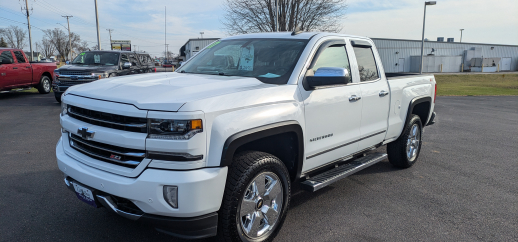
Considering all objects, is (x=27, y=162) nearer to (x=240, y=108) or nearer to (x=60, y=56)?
(x=240, y=108)

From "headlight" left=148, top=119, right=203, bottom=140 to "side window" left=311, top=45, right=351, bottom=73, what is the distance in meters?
1.66

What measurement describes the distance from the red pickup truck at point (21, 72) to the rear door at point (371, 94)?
1385 cm

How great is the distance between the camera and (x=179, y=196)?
2514 mm

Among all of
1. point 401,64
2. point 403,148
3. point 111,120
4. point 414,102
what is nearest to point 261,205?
point 111,120

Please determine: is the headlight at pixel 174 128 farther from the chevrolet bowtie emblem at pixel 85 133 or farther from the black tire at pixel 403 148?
the black tire at pixel 403 148

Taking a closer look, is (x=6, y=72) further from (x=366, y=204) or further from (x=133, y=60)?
(x=366, y=204)

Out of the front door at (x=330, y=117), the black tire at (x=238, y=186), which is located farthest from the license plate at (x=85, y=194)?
the front door at (x=330, y=117)

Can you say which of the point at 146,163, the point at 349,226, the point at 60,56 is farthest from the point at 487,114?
the point at 60,56

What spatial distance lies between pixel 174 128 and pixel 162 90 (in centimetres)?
48

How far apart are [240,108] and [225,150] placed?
36 cm

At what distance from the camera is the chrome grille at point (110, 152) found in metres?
2.65

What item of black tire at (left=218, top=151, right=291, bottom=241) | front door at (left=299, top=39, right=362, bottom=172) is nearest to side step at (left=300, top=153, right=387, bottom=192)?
front door at (left=299, top=39, right=362, bottom=172)

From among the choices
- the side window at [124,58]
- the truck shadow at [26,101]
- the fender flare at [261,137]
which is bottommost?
the truck shadow at [26,101]

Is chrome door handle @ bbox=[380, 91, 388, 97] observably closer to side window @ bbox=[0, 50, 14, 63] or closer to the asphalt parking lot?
the asphalt parking lot
